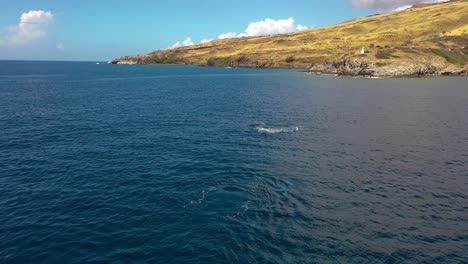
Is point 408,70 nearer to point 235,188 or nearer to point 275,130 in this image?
point 275,130

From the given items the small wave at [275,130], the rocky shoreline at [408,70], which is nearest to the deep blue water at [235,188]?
the small wave at [275,130]

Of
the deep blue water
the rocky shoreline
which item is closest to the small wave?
the deep blue water

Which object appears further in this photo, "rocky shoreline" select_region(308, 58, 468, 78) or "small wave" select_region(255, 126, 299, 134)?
"rocky shoreline" select_region(308, 58, 468, 78)

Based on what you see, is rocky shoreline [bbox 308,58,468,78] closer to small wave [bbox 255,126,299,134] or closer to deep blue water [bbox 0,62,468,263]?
deep blue water [bbox 0,62,468,263]

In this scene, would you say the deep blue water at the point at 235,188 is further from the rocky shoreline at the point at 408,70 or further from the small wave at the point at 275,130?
the rocky shoreline at the point at 408,70

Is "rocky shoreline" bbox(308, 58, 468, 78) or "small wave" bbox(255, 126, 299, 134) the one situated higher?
"rocky shoreline" bbox(308, 58, 468, 78)

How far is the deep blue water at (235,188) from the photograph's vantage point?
30.2m

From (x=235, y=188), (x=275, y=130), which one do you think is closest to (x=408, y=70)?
(x=275, y=130)

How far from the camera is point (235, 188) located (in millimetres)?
42469

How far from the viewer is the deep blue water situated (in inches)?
1188

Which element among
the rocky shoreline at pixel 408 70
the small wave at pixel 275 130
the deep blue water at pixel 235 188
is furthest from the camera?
the rocky shoreline at pixel 408 70

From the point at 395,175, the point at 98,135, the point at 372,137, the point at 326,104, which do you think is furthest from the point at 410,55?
the point at 98,135

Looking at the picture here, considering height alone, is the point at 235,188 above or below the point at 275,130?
below

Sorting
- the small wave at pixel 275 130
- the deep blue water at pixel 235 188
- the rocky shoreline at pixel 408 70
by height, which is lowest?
the deep blue water at pixel 235 188
